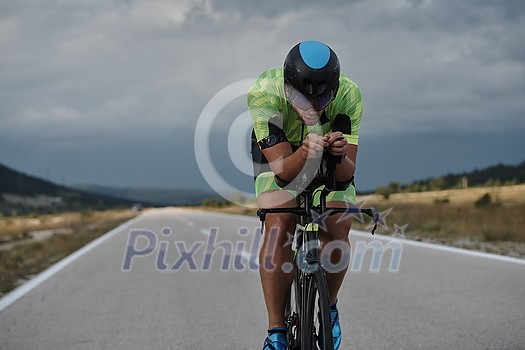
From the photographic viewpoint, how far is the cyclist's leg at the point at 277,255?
414cm

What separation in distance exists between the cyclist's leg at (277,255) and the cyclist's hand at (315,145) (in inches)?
24.5

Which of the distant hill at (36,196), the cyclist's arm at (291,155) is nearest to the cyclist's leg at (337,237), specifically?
the cyclist's arm at (291,155)

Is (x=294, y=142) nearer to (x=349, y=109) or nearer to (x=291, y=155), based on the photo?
(x=349, y=109)

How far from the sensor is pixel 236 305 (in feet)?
25.6

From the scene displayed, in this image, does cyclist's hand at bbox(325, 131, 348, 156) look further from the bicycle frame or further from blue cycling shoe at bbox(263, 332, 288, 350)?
blue cycling shoe at bbox(263, 332, 288, 350)

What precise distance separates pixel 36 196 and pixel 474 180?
9510cm

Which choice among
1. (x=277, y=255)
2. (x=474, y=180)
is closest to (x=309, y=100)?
(x=277, y=255)

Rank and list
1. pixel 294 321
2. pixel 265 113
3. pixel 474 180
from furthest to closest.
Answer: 1. pixel 474 180
2. pixel 294 321
3. pixel 265 113

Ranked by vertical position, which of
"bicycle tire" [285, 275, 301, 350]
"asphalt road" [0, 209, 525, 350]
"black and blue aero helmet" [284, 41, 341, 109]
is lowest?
"asphalt road" [0, 209, 525, 350]

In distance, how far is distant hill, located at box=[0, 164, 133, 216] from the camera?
13588 cm

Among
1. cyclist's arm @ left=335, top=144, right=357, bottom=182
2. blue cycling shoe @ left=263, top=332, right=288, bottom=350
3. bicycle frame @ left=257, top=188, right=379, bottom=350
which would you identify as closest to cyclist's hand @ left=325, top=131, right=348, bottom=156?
cyclist's arm @ left=335, top=144, right=357, bottom=182

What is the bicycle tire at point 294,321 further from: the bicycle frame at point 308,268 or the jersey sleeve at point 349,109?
the jersey sleeve at point 349,109

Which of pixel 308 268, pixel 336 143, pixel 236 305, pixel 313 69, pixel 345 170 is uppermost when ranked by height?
pixel 313 69

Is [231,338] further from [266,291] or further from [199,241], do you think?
[199,241]
